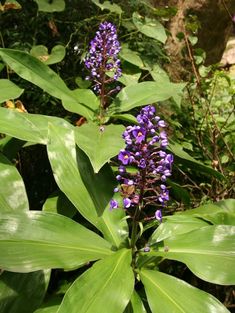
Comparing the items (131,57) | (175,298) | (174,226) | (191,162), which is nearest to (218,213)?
(174,226)

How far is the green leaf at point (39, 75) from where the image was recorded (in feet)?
7.04

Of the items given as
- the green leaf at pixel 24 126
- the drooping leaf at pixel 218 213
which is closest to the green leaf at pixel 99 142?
the green leaf at pixel 24 126

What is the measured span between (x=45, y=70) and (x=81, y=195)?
88 cm

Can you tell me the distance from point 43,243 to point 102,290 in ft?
0.88

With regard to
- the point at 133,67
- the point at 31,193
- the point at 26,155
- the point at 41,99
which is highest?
the point at 133,67

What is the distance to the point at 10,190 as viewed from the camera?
1.68 meters

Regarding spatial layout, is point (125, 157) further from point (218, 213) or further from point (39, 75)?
point (39, 75)

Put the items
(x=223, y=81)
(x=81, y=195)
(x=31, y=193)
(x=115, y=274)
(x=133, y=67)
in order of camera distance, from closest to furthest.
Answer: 1. (x=115, y=274)
2. (x=81, y=195)
3. (x=31, y=193)
4. (x=133, y=67)
5. (x=223, y=81)

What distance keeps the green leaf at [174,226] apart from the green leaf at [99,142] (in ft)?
1.21

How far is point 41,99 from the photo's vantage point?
8.70 ft

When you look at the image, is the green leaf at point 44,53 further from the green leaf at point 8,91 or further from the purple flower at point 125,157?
the purple flower at point 125,157

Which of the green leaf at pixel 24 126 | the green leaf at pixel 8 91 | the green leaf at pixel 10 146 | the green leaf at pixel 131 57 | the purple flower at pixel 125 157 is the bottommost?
the green leaf at pixel 10 146

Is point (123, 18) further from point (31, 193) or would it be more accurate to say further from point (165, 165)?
point (165, 165)

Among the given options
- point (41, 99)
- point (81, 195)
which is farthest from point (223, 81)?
point (81, 195)
